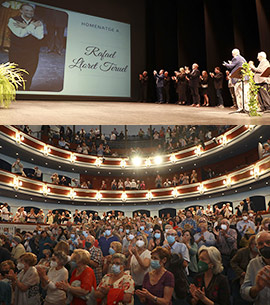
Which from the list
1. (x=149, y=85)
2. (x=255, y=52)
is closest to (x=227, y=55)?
(x=255, y=52)

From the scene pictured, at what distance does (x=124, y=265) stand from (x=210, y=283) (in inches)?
31.6

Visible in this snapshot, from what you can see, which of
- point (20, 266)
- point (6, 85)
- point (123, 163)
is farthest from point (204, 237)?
point (6, 85)

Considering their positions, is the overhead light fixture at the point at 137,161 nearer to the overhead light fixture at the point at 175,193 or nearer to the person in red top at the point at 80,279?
the overhead light fixture at the point at 175,193

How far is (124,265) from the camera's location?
11.1 ft

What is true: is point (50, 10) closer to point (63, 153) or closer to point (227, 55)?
point (227, 55)

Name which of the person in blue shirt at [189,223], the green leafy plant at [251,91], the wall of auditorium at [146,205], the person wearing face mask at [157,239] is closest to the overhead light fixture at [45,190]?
the wall of auditorium at [146,205]

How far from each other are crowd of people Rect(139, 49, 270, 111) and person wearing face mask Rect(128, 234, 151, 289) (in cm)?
443

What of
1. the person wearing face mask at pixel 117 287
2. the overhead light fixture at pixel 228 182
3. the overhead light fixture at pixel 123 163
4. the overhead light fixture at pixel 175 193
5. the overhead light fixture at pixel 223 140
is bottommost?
the person wearing face mask at pixel 117 287

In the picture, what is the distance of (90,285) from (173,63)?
558 inches

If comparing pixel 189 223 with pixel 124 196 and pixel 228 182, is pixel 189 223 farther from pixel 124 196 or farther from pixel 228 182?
pixel 124 196

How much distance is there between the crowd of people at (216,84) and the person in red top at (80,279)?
4.96 metres

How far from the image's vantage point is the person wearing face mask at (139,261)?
3.50 meters

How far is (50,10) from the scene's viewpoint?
49.9 ft

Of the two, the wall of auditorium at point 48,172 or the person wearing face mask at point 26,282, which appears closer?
the person wearing face mask at point 26,282
